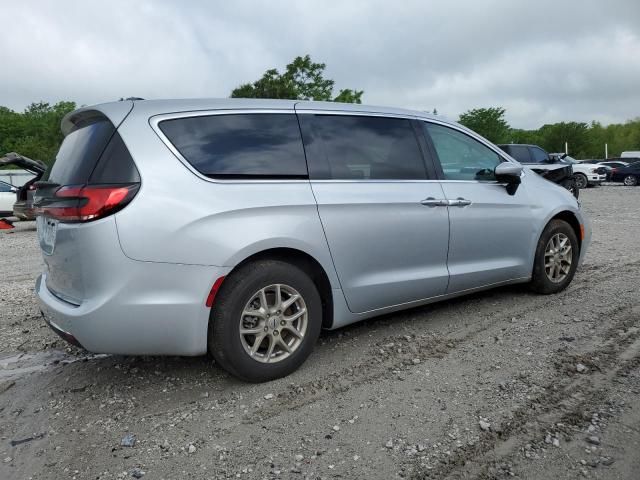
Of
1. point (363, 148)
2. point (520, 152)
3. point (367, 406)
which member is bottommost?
point (367, 406)

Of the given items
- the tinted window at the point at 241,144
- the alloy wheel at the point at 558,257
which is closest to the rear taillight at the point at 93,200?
the tinted window at the point at 241,144

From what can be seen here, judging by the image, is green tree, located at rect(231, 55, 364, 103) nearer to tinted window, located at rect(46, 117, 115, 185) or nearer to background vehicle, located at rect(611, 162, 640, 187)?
background vehicle, located at rect(611, 162, 640, 187)

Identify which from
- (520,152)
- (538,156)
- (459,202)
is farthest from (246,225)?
(538,156)

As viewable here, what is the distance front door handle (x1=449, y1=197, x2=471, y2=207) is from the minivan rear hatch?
2.36m

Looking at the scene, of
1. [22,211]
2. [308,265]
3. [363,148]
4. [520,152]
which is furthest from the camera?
[520,152]

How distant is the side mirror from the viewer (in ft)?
14.5

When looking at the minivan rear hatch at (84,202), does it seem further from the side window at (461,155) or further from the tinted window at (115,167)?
the side window at (461,155)

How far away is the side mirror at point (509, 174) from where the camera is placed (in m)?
4.43

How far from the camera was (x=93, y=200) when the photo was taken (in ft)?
9.12

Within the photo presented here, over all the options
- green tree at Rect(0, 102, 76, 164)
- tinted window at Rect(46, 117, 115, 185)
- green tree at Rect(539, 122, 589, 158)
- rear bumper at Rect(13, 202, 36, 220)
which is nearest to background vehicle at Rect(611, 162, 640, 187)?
rear bumper at Rect(13, 202, 36, 220)

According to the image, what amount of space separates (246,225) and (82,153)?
104cm

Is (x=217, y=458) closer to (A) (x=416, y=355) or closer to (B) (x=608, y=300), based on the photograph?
(A) (x=416, y=355)

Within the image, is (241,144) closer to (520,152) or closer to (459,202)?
(459,202)

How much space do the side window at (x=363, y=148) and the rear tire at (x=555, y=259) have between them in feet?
5.18
